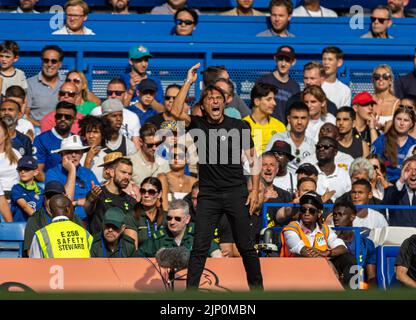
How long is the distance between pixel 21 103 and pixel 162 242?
3.34 metres

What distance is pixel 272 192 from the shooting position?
1155 centimetres

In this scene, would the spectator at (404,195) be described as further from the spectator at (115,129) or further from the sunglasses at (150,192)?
the spectator at (115,129)

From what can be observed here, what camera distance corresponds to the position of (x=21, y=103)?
42.3 ft

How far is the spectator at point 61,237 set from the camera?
390 inches

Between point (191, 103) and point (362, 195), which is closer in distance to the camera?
point (362, 195)

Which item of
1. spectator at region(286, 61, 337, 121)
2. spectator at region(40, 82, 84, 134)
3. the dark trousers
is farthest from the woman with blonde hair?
the dark trousers

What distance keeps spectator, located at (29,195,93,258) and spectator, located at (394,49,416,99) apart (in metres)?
5.66

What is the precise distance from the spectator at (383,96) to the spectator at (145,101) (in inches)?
114

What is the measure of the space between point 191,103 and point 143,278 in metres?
4.45

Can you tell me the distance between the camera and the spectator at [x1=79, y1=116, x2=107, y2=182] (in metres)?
12.2

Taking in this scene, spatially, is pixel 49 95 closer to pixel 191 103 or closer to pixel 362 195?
pixel 191 103

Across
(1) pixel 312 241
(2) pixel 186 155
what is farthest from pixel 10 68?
(1) pixel 312 241
